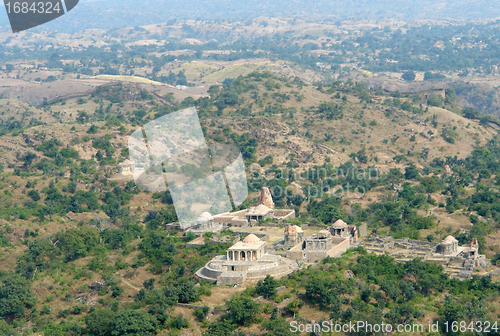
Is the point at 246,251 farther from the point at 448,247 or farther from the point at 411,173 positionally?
the point at 411,173

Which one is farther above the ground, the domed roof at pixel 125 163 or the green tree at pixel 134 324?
the green tree at pixel 134 324

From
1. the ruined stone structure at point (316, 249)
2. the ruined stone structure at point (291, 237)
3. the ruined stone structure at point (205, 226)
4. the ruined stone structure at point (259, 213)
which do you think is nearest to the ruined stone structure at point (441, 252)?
the ruined stone structure at point (316, 249)

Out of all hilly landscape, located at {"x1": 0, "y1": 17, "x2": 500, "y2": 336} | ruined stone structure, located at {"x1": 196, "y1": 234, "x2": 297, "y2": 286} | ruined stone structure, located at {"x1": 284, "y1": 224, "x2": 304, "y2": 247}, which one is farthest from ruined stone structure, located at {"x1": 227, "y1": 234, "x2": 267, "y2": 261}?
ruined stone structure, located at {"x1": 284, "y1": 224, "x2": 304, "y2": 247}

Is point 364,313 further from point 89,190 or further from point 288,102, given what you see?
point 288,102

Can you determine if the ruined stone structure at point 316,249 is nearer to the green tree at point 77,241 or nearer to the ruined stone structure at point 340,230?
the ruined stone structure at point 340,230

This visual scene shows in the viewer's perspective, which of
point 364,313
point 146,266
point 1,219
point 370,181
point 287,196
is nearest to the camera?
point 364,313

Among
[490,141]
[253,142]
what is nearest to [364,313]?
[253,142]

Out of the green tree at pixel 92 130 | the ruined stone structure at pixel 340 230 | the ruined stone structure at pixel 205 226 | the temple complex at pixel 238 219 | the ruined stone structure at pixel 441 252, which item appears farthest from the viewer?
the green tree at pixel 92 130
